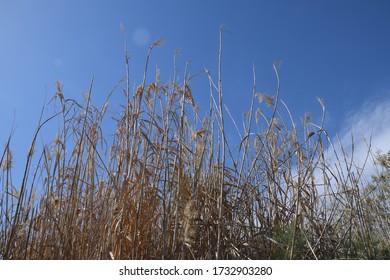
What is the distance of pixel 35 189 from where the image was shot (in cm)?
219

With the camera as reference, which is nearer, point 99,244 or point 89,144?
point 99,244

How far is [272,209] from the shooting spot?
2328 mm

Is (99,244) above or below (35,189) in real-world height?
below

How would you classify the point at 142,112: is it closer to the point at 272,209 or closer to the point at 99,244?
the point at 99,244

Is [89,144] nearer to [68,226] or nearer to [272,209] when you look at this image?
[68,226]

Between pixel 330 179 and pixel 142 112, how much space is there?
1284 mm

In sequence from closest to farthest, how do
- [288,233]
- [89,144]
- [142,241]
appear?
[142,241] < [288,233] < [89,144]
